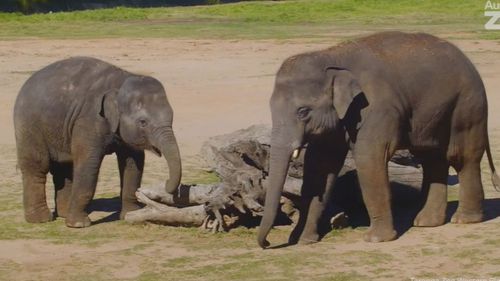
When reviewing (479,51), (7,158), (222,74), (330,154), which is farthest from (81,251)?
(479,51)

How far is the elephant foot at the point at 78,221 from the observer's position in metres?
12.8

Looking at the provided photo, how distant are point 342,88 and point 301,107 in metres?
0.40

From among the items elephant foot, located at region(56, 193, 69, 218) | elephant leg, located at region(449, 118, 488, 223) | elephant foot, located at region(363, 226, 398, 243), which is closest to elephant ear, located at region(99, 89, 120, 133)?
elephant foot, located at region(56, 193, 69, 218)

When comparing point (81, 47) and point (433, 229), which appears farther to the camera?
point (81, 47)

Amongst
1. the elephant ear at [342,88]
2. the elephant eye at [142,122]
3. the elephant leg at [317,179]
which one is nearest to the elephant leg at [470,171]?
the elephant leg at [317,179]

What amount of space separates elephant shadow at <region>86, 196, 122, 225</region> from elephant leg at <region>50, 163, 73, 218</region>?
0.26 metres

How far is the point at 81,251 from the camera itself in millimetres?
11711

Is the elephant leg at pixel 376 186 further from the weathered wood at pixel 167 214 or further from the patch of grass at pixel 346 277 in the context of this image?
the weathered wood at pixel 167 214

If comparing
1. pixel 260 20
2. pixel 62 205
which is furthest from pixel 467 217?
pixel 260 20

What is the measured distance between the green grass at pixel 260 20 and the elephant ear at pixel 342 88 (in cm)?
Result: 2411

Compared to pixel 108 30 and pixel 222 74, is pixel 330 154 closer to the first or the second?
pixel 222 74

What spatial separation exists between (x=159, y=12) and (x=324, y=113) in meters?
37.9

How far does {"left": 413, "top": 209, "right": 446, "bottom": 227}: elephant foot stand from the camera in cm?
1237

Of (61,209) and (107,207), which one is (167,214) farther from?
(107,207)
